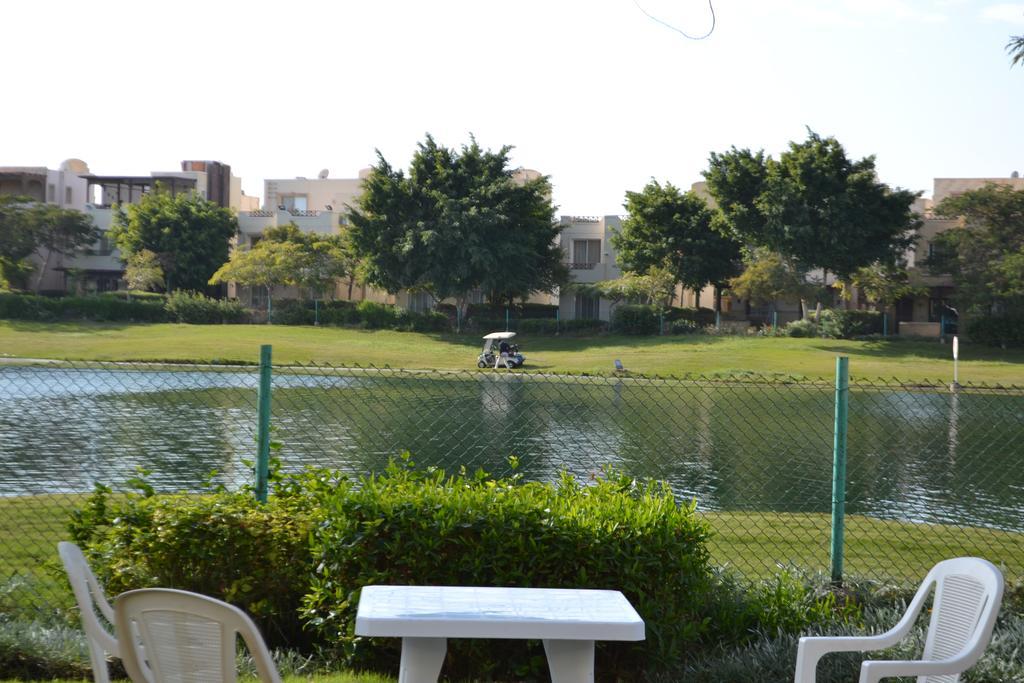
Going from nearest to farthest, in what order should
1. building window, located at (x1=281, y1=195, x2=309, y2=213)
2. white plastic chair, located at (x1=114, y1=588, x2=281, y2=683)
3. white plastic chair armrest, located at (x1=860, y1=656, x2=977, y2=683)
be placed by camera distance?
1. white plastic chair, located at (x1=114, y1=588, x2=281, y2=683)
2. white plastic chair armrest, located at (x1=860, y1=656, x2=977, y2=683)
3. building window, located at (x1=281, y1=195, x2=309, y2=213)

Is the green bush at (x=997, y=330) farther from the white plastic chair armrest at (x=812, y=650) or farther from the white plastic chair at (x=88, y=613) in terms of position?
the white plastic chair at (x=88, y=613)

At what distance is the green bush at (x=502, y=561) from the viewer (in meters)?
5.45

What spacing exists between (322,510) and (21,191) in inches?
3079

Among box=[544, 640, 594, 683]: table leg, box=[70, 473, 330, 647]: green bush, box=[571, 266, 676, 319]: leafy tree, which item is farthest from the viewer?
box=[571, 266, 676, 319]: leafy tree

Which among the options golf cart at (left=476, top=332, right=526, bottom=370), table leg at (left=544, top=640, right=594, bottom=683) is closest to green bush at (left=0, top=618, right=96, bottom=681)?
table leg at (left=544, top=640, right=594, bottom=683)

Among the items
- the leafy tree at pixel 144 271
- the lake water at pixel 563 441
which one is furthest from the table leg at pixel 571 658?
the leafy tree at pixel 144 271

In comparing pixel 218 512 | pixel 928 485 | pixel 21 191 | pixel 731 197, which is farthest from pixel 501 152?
pixel 218 512

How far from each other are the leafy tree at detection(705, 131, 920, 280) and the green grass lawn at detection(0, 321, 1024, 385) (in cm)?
425

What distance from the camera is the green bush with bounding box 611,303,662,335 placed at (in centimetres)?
5403

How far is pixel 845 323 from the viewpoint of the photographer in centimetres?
5156

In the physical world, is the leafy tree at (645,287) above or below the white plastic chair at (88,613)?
above

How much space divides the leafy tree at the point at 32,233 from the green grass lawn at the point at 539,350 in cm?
1245

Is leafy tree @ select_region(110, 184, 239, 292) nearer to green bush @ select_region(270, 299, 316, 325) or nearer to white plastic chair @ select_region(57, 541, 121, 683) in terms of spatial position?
Result: green bush @ select_region(270, 299, 316, 325)

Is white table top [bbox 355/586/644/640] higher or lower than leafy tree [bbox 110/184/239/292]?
lower
